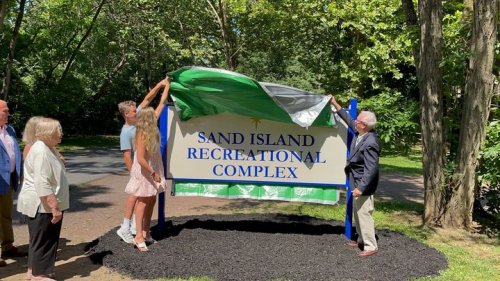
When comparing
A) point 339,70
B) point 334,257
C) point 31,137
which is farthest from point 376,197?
point 339,70

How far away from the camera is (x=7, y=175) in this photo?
17.0 ft

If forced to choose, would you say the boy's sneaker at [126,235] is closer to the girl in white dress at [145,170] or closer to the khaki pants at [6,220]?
the girl in white dress at [145,170]

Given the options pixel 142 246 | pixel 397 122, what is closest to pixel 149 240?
pixel 142 246

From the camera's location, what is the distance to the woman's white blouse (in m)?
4.41

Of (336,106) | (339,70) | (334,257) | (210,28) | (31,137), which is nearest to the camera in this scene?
(31,137)

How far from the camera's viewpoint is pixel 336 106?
245 inches

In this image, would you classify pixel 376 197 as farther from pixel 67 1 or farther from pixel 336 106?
pixel 67 1

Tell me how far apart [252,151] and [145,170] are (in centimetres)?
153

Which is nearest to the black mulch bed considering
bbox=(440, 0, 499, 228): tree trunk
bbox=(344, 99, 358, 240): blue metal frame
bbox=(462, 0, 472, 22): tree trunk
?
bbox=(344, 99, 358, 240): blue metal frame

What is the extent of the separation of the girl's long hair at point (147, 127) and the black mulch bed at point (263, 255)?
126 centimetres

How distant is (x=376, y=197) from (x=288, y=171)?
5.24 m

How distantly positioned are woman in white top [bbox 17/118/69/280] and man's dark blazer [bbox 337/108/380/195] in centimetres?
321

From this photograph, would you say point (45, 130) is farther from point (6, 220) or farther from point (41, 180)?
point (6, 220)

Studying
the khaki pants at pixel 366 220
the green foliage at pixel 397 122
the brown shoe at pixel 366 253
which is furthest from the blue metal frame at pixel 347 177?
the green foliage at pixel 397 122
